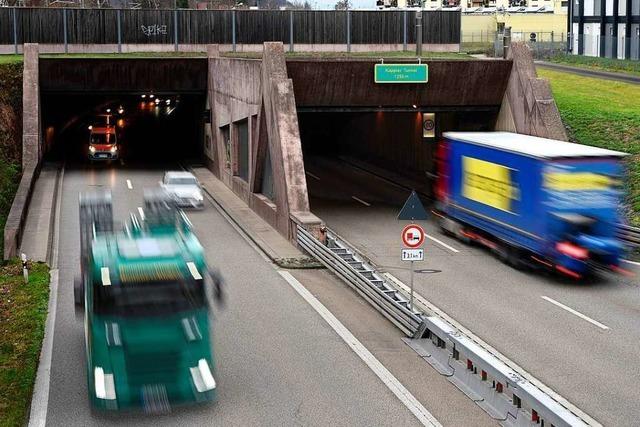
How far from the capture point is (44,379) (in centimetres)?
1788

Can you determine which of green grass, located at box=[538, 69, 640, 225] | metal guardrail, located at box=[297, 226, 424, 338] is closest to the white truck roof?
metal guardrail, located at box=[297, 226, 424, 338]

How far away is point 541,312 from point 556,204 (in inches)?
145

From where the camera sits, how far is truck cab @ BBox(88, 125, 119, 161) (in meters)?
58.1

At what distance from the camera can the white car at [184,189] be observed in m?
40.7

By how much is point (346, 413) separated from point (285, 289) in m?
9.79

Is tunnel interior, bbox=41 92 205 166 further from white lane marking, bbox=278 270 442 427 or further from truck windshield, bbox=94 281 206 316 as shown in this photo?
truck windshield, bbox=94 281 206 316

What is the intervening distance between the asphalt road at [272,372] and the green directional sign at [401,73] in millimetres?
12448

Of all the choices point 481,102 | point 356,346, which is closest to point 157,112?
point 481,102

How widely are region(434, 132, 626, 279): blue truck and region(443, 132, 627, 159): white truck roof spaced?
26 mm

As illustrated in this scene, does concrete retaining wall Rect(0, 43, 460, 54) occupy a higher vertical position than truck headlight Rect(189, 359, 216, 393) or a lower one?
higher

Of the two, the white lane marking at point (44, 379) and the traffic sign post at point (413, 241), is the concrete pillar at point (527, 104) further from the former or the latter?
the white lane marking at point (44, 379)

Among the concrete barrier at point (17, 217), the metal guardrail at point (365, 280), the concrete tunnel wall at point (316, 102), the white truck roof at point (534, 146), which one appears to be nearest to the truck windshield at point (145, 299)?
the metal guardrail at point (365, 280)

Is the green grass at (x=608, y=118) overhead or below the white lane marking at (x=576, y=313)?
overhead

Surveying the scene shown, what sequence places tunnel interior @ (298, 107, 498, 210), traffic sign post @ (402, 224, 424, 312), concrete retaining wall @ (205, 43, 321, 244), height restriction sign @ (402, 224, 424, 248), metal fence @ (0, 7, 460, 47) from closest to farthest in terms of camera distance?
traffic sign post @ (402, 224, 424, 312) < height restriction sign @ (402, 224, 424, 248) < concrete retaining wall @ (205, 43, 321, 244) < tunnel interior @ (298, 107, 498, 210) < metal fence @ (0, 7, 460, 47)
